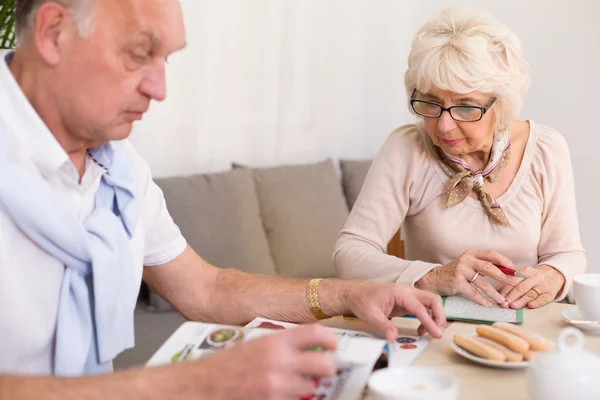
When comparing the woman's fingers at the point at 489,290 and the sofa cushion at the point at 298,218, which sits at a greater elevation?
the woman's fingers at the point at 489,290

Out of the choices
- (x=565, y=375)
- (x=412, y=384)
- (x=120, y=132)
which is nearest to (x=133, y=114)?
(x=120, y=132)

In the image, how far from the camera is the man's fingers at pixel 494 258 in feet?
5.70

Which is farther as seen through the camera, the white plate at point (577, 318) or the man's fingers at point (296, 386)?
the white plate at point (577, 318)

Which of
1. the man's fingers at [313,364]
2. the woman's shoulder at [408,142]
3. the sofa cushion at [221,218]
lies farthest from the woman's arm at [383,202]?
the man's fingers at [313,364]

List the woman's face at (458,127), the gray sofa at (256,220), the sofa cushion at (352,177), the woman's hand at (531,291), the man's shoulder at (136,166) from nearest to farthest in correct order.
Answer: the man's shoulder at (136,166)
the woman's hand at (531,291)
the woman's face at (458,127)
the gray sofa at (256,220)
the sofa cushion at (352,177)

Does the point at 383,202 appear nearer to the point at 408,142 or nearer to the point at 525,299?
the point at 408,142

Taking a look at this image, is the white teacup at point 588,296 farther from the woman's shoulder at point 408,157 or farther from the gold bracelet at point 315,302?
the woman's shoulder at point 408,157

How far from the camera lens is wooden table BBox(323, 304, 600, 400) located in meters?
1.16

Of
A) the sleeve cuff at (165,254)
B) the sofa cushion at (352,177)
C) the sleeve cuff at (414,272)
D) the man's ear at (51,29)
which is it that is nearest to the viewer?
the man's ear at (51,29)

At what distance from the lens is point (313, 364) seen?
95cm

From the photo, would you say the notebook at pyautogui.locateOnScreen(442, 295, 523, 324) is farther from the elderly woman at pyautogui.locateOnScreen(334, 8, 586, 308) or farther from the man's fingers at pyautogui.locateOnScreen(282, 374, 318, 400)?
the man's fingers at pyautogui.locateOnScreen(282, 374, 318, 400)

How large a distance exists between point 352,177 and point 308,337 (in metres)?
2.76

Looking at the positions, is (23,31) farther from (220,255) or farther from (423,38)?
(220,255)

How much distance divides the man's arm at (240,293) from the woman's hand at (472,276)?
0.28m
